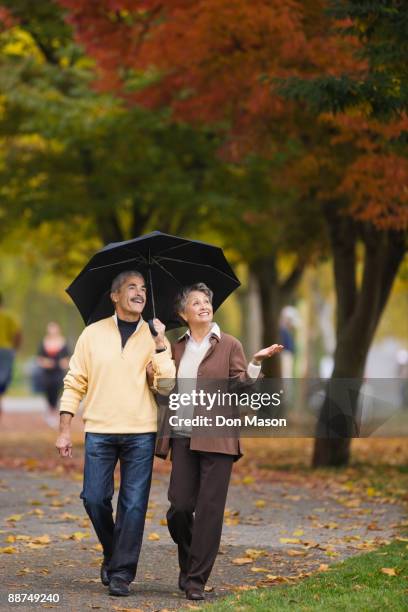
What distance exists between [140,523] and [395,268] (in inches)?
356

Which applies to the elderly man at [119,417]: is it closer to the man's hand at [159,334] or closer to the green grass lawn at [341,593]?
the man's hand at [159,334]

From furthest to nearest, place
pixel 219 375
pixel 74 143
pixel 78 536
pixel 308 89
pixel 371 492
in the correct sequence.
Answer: pixel 74 143
pixel 371 492
pixel 308 89
pixel 78 536
pixel 219 375

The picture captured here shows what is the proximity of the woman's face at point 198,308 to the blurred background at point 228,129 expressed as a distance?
1.42 metres

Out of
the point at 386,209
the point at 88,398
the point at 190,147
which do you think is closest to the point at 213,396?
the point at 88,398

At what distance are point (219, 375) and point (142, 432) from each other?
0.57 meters

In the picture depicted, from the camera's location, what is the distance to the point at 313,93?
33.2 feet

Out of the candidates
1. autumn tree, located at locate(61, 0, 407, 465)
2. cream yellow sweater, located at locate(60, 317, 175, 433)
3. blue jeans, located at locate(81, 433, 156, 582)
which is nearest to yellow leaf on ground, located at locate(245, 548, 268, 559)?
blue jeans, located at locate(81, 433, 156, 582)

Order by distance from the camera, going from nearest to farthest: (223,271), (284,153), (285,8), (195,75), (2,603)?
(2,603), (223,271), (285,8), (195,75), (284,153)

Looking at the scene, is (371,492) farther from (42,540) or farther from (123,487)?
(123,487)

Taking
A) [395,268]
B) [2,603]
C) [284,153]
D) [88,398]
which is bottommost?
[2,603]

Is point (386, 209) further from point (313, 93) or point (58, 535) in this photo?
point (58, 535)

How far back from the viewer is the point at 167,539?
9750 mm

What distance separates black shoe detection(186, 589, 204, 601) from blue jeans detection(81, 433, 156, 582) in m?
0.37

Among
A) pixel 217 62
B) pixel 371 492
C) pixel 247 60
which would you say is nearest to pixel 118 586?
pixel 371 492
